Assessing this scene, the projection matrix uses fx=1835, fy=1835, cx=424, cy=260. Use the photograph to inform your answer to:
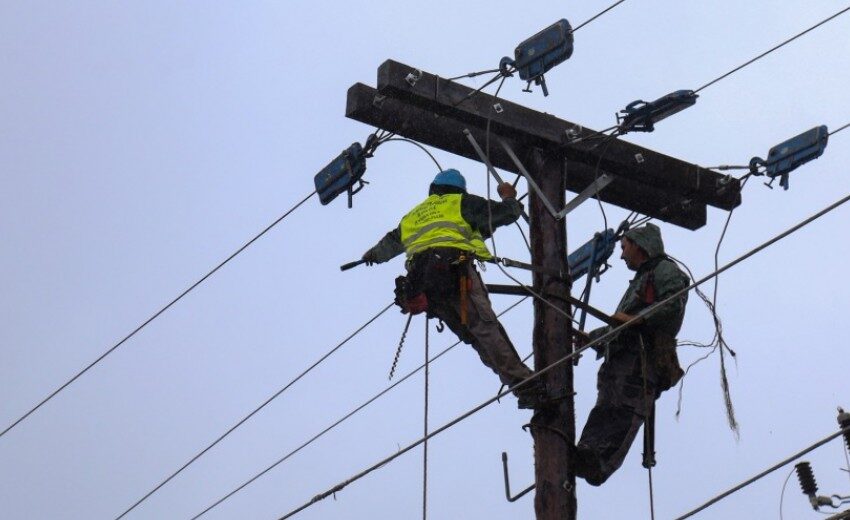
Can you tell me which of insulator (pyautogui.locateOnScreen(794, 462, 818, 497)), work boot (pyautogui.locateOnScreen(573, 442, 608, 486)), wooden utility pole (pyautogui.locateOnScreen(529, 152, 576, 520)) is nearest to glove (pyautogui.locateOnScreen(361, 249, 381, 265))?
wooden utility pole (pyautogui.locateOnScreen(529, 152, 576, 520))

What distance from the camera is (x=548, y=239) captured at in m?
11.4

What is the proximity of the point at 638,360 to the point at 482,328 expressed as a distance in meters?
1.05

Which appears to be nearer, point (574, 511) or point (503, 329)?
point (574, 511)

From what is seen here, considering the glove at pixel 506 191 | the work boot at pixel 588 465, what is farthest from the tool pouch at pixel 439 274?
the work boot at pixel 588 465

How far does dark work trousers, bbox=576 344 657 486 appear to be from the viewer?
11.1 meters

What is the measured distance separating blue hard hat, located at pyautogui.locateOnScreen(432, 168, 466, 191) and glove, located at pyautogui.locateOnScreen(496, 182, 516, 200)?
1.41ft

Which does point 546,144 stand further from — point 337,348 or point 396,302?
point 337,348

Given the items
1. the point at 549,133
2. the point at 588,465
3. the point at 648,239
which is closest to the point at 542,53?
Answer: the point at 549,133

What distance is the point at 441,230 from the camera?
1158 cm

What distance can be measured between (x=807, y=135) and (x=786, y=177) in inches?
12.2

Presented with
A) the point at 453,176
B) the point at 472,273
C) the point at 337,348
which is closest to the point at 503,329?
the point at 472,273

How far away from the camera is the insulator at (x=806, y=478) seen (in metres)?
10.4

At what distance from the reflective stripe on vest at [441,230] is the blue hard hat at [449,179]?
177 millimetres

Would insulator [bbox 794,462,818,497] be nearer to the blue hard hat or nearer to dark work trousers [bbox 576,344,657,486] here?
dark work trousers [bbox 576,344,657,486]
